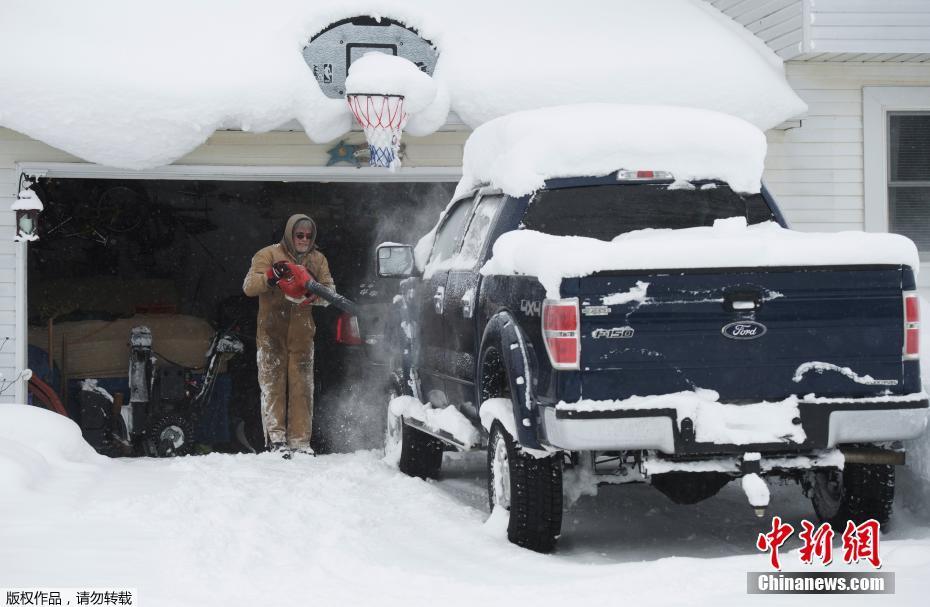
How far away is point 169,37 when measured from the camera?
1253 cm

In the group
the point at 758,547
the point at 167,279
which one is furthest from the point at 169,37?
the point at 758,547

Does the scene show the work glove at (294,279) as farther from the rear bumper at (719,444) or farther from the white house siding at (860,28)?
the white house siding at (860,28)

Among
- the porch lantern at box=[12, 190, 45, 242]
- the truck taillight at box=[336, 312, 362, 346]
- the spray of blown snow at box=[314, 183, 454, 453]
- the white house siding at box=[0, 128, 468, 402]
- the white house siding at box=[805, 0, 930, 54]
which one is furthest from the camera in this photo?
the spray of blown snow at box=[314, 183, 454, 453]

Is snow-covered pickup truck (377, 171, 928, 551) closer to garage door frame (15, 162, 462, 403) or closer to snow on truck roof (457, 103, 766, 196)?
snow on truck roof (457, 103, 766, 196)

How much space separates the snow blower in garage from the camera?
42.1 ft

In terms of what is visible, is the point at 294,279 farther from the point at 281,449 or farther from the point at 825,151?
the point at 825,151

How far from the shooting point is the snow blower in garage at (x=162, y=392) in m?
12.8

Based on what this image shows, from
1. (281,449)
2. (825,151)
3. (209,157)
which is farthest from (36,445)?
(825,151)

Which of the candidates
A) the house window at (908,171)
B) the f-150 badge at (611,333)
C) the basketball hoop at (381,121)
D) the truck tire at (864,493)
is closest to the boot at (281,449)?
the basketball hoop at (381,121)

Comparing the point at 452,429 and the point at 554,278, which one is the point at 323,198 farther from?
the point at 554,278

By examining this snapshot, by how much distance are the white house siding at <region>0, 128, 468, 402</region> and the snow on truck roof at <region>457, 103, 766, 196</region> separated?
4.92 metres

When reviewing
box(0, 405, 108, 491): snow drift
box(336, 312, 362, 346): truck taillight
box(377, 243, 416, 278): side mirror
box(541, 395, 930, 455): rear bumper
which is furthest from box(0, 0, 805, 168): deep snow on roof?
box(541, 395, 930, 455): rear bumper

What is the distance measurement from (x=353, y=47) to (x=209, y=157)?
5.60ft

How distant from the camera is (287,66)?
12.1 m
